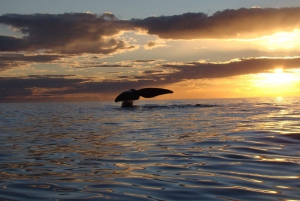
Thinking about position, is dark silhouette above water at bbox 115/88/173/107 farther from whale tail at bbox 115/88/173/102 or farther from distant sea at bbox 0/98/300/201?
distant sea at bbox 0/98/300/201

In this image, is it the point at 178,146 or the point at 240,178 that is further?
the point at 178,146

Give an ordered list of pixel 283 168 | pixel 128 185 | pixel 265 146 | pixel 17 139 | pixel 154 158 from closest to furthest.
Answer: pixel 128 185
pixel 283 168
pixel 154 158
pixel 265 146
pixel 17 139

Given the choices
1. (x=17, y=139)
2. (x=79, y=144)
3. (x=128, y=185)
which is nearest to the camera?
(x=128, y=185)

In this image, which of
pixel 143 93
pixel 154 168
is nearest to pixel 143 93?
pixel 143 93

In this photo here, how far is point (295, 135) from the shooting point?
36.1ft

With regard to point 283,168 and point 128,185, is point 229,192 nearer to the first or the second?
point 128,185

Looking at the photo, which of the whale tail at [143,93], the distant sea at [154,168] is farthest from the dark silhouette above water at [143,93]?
the distant sea at [154,168]

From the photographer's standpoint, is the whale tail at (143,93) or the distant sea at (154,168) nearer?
the distant sea at (154,168)

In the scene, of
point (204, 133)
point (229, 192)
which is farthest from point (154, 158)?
point (204, 133)

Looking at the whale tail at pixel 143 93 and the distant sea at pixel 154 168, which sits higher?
the whale tail at pixel 143 93

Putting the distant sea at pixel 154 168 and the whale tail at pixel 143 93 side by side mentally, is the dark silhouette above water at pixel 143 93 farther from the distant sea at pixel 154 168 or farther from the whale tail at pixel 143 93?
the distant sea at pixel 154 168

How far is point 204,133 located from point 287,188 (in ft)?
23.9

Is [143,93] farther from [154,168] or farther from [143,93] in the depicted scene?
[154,168]

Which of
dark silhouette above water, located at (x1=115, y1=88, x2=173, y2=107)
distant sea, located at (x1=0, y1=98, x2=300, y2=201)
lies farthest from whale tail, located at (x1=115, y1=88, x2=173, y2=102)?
distant sea, located at (x1=0, y1=98, x2=300, y2=201)
